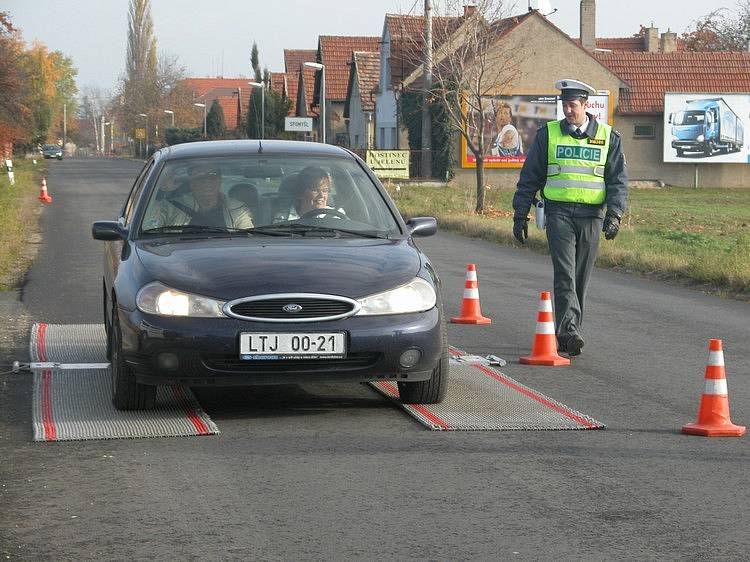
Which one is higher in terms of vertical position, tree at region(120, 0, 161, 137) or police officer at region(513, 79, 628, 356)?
tree at region(120, 0, 161, 137)

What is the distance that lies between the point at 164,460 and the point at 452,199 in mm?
32946

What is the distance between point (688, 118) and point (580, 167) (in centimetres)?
5200

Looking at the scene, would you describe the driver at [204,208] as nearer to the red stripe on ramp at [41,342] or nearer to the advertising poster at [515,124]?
the red stripe on ramp at [41,342]

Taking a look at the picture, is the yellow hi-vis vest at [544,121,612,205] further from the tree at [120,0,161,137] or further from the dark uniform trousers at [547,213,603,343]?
the tree at [120,0,161,137]

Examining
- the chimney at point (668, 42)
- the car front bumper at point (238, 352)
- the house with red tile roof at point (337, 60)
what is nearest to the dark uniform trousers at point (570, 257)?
the car front bumper at point (238, 352)

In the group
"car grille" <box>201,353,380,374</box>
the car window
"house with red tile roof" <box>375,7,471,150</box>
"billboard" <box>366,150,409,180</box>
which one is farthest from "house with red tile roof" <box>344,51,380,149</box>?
"car grille" <box>201,353,380,374</box>

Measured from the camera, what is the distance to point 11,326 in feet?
39.5

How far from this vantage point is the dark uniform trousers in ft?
34.4

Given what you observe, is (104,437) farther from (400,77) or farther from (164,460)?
(400,77)

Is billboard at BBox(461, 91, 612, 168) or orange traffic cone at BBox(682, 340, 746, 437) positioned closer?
orange traffic cone at BBox(682, 340, 746, 437)

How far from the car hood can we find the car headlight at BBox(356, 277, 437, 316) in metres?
0.04

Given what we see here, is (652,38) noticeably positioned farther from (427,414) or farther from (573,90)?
(427,414)

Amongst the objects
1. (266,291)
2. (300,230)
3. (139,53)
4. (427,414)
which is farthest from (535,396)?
(139,53)

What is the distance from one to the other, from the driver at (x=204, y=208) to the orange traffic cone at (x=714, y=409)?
9.47 ft
